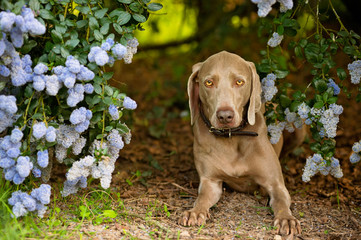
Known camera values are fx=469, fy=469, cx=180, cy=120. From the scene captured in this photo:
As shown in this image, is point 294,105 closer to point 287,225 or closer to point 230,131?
point 230,131

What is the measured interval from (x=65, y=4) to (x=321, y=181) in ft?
8.83

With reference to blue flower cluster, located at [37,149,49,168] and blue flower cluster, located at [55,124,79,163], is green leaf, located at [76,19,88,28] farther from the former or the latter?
blue flower cluster, located at [37,149,49,168]

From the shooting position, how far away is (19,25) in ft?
7.95

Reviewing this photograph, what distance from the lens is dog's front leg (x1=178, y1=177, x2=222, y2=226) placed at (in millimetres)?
3170

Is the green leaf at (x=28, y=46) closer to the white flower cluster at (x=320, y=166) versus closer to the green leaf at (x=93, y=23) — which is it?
the green leaf at (x=93, y=23)

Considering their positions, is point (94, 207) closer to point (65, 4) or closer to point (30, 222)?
point (30, 222)

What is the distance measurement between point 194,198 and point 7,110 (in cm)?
176

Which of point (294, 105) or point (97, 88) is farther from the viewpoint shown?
point (294, 105)

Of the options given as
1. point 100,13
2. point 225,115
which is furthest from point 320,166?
point 100,13

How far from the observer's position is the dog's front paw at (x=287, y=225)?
3.07 meters

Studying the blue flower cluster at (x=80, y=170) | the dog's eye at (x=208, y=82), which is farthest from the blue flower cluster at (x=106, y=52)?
the dog's eye at (x=208, y=82)

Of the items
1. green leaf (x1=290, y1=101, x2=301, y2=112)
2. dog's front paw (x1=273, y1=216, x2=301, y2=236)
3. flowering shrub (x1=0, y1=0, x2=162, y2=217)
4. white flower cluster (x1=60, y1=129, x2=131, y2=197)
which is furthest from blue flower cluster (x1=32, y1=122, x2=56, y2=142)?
green leaf (x1=290, y1=101, x2=301, y2=112)

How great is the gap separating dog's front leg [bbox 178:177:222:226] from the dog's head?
0.56 meters

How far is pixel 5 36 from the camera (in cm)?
246
